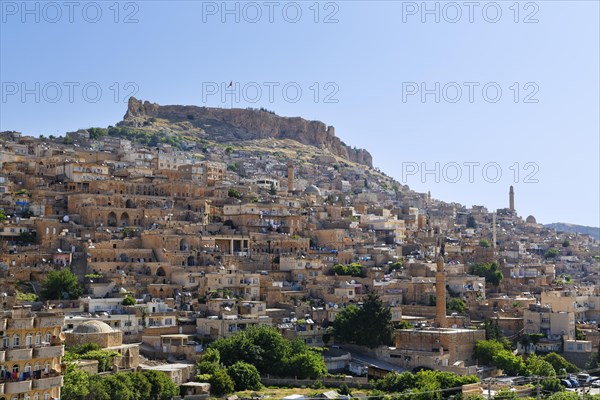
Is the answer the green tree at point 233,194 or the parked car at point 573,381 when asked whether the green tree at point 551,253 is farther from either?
the parked car at point 573,381

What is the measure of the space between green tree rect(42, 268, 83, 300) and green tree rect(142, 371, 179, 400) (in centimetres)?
868

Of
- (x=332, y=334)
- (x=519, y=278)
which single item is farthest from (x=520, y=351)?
(x=519, y=278)

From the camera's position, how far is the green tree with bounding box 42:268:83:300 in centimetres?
3866

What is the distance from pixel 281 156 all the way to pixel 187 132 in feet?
34.7

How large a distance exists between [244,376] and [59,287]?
32.3 feet

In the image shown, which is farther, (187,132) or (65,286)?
(187,132)

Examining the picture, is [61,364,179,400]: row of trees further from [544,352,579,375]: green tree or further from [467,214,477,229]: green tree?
[467,214,477,229]: green tree

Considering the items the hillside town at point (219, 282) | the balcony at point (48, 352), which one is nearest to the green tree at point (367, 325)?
the hillside town at point (219, 282)

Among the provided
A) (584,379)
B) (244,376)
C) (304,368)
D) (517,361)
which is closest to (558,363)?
(584,379)

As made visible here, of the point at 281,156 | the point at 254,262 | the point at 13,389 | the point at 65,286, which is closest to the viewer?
the point at 13,389

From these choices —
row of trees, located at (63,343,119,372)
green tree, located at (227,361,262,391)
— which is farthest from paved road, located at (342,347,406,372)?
row of trees, located at (63,343,119,372)

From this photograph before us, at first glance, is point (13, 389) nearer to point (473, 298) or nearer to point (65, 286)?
point (65, 286)

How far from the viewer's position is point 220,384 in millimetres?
32844

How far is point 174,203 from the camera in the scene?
52594mm
